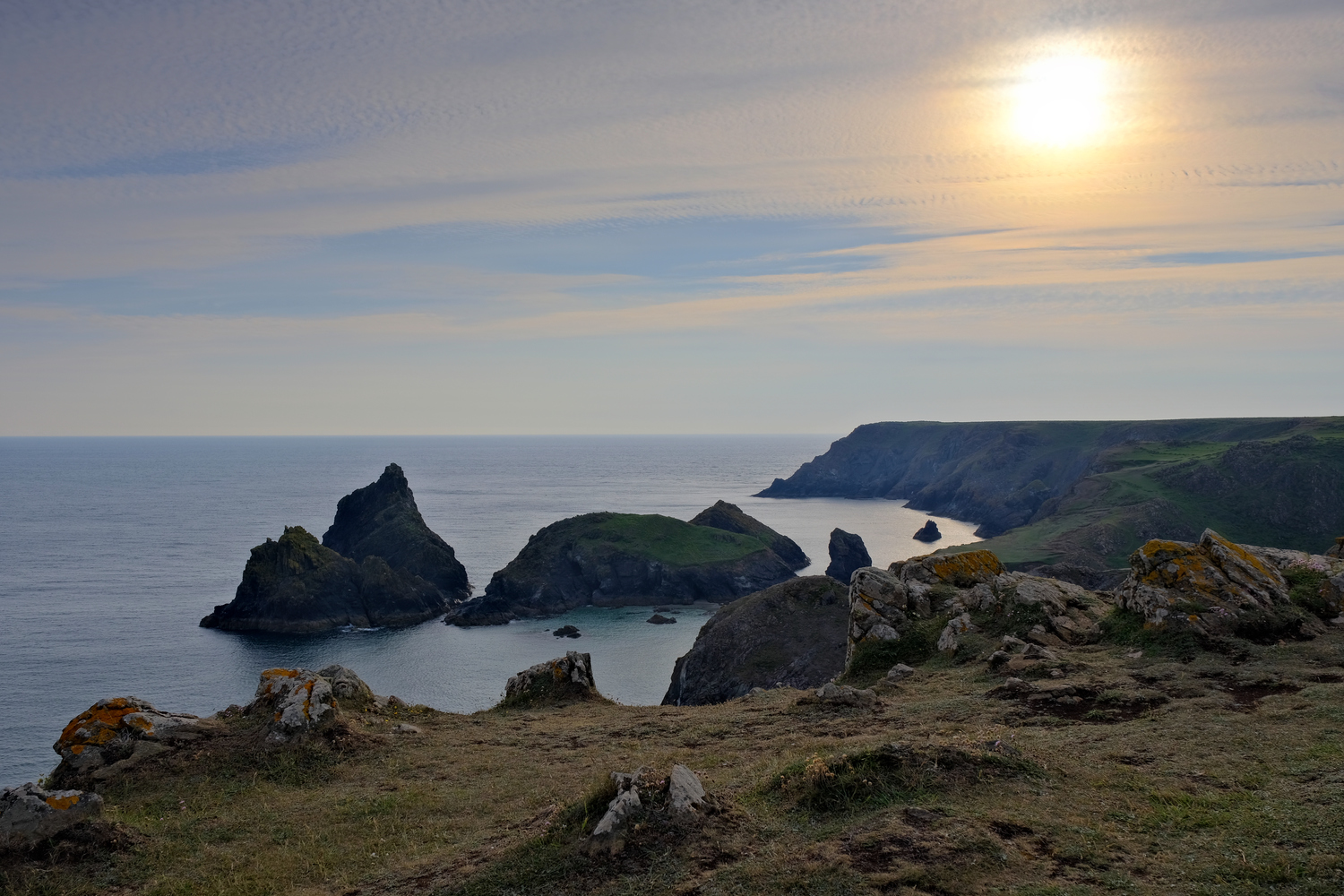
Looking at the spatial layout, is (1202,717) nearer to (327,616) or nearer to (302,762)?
(302,762)

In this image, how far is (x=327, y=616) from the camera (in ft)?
350

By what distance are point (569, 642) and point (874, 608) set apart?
78.9m

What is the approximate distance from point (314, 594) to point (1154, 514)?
130 meters

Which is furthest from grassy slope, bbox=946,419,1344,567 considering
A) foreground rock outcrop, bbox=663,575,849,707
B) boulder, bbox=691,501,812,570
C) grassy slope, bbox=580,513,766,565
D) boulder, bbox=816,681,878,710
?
boulder, bbox=816,681,878,710

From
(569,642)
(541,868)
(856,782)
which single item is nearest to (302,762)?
(541,868)

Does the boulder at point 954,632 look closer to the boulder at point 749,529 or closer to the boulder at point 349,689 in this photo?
the boulder at point 349,689

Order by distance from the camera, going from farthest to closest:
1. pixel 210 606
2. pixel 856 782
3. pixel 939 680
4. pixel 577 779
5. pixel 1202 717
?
pixel 210 606 → pixel 939 680 → pixel 577 779 → pixel 1202 717 → pixel 856 782

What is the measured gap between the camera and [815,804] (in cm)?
1255

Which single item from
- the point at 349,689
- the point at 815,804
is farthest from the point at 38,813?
the point at 815,804

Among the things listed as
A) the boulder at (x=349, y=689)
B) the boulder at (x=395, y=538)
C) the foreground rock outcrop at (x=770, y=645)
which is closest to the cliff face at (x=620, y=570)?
the boulder at (x=395, y=538)

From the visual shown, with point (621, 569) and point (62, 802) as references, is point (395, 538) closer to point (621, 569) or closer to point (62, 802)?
point (621, 569)

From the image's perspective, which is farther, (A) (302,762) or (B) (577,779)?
(A) (302,762)

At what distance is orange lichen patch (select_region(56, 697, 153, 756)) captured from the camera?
1927 centimetres

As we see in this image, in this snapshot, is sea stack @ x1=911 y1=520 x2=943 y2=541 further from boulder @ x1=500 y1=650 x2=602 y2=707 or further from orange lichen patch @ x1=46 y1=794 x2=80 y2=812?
orange lichen patch @ x1=46 y1=794 x2=80 y2=812
